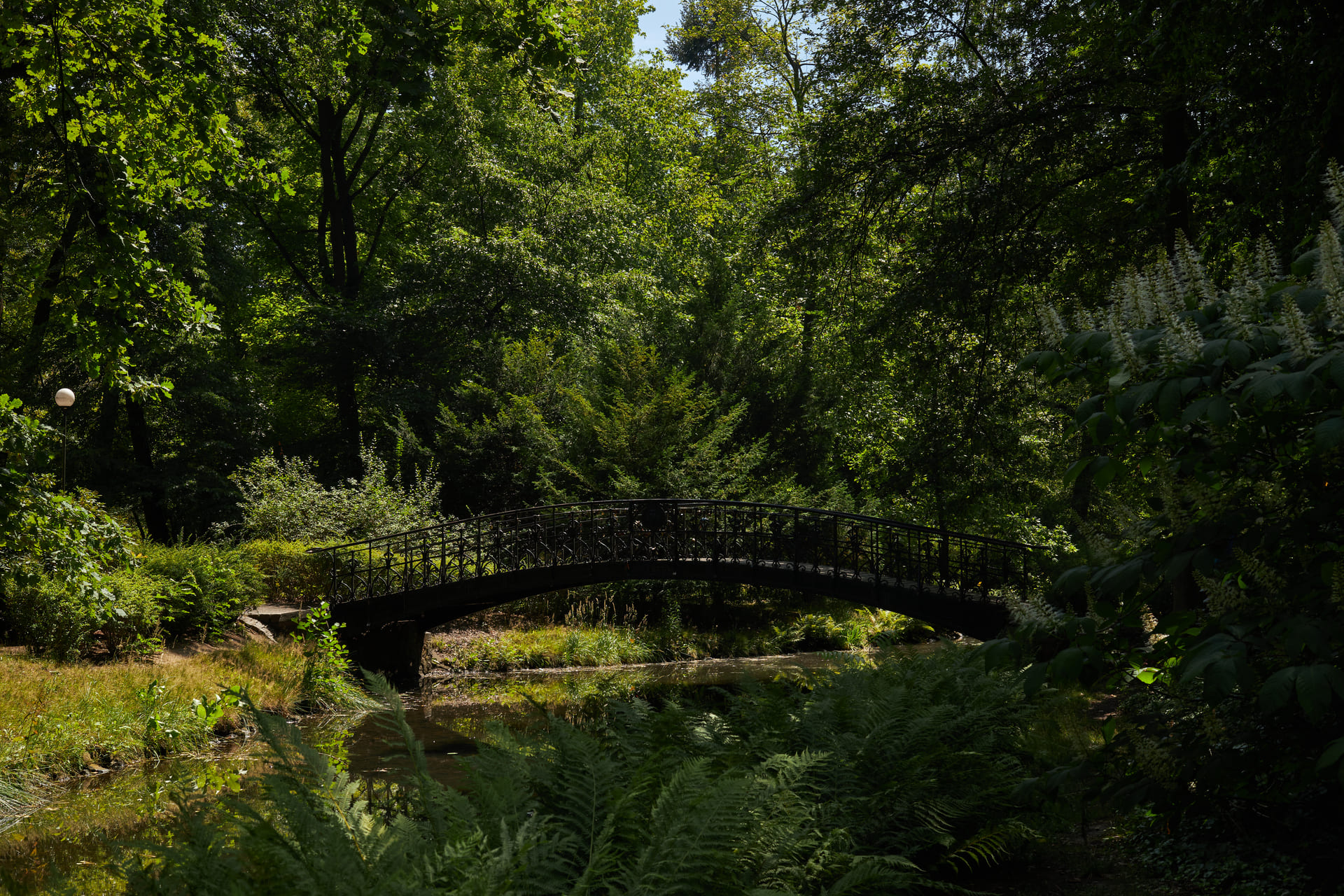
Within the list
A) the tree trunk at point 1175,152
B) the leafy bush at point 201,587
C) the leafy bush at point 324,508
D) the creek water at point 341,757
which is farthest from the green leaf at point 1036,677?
the leafy bush at point 324,508

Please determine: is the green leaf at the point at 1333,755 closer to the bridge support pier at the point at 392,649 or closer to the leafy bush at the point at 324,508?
the bridge support pier at the point at 392,649

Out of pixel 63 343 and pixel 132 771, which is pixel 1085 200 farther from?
pixel 63 343

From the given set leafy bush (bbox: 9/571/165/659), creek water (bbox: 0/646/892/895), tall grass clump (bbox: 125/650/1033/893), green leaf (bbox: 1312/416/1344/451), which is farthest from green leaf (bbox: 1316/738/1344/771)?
leafy bush (bbox: 9/571/165/659)

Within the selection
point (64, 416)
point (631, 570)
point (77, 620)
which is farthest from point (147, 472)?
point (631, 570)

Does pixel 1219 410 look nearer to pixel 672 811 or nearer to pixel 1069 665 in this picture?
pixel 1069 665

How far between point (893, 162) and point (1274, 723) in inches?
366

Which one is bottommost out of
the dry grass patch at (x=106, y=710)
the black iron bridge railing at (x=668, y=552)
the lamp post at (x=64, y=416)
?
the dry grass patch at (x=106, y=710)

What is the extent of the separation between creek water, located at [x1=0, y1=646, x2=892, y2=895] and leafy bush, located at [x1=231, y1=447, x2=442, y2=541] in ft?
11.2

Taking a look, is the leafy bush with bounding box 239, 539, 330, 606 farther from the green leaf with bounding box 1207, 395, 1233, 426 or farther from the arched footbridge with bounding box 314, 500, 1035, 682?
the green leaf with bounding box 1207, 395, 1233, 426

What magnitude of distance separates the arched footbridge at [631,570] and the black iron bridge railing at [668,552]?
4cm

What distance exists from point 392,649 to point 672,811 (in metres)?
12.7

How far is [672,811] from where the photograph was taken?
116 inches

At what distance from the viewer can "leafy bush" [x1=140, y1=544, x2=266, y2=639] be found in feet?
41.0

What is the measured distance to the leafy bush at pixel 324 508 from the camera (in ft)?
54.7
